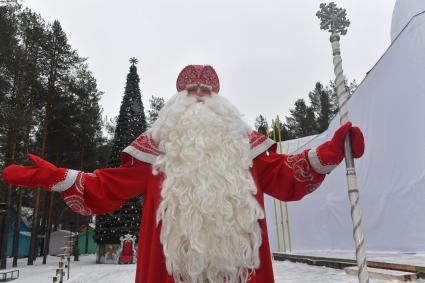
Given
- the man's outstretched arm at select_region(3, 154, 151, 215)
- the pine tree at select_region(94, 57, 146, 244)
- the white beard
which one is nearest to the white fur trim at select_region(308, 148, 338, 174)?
the white beard

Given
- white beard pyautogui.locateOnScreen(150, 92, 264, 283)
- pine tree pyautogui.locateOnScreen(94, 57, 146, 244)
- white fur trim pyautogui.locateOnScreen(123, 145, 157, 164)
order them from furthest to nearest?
pine tree pyautogui.locateOnScreen(94, 57, 146, 244) < white fur trim pyautogui.locateOnScreen(123, 145, 157, 164) < white beard pyautogui.locateOnScreen(150, 92, 264, 283)

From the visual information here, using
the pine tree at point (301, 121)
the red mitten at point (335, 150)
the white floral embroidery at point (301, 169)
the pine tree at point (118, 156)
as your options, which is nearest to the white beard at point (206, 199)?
the white floral embroidery at point (301, 169)

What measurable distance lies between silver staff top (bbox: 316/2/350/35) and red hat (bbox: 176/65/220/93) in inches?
Answer: 34.2

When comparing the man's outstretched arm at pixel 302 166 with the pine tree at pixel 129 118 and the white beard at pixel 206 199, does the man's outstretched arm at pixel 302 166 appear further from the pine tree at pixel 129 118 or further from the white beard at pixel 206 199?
the pine tree at pixel 129 118

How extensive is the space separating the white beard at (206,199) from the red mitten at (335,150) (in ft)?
1.38

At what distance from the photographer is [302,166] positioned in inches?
89.7

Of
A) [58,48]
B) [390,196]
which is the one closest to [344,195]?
[390,196]

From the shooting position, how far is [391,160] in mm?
8234

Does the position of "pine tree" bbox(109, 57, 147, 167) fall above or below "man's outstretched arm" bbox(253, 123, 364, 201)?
above

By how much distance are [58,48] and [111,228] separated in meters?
9.20

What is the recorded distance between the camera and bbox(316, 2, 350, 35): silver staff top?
8.49ft

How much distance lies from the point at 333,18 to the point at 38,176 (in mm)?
2223

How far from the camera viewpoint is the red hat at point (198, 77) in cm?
266

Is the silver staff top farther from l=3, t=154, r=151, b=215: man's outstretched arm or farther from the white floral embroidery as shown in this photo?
l=3, t=154, r=151, b=215: man's outstretched arm
